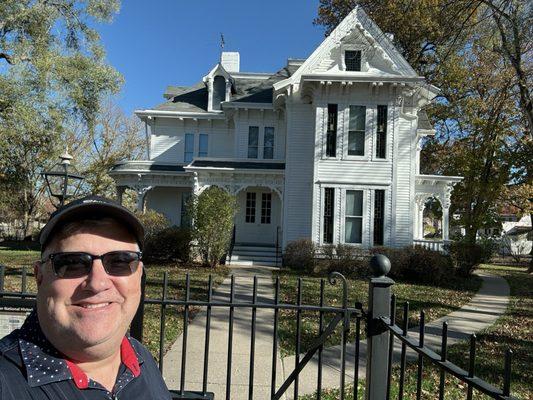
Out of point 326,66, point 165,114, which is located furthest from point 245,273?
point 165,114

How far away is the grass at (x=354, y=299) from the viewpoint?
7.11 metres

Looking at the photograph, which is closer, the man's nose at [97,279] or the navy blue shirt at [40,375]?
the navy blue shirt at [40,375]

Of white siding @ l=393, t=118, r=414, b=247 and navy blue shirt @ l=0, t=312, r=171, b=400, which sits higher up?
white siding @ l=393, t=118, r=414, b=247

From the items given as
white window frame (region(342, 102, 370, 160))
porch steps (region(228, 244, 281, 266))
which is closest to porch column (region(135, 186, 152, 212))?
porch steps (region(228, 244, 281, 266))

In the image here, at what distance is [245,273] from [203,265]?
2.20m

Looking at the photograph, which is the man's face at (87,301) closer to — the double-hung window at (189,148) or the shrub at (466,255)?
the shrub at (466,255)

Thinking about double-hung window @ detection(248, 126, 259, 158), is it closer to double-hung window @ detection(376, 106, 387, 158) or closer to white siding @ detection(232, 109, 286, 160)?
white siding @ detection(232, 109, 286, 160)

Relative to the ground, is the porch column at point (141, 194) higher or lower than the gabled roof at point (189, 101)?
lower

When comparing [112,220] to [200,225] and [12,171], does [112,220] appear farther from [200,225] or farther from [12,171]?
[12,171]

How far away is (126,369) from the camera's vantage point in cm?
160

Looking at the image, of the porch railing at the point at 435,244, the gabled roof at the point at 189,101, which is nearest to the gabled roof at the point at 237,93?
the gabled roof at the point at 189,101

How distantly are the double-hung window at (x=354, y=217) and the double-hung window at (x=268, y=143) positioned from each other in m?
5.54

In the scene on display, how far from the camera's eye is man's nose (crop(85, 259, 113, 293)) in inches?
57.5

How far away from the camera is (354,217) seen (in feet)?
56.3
